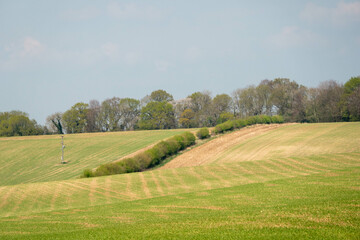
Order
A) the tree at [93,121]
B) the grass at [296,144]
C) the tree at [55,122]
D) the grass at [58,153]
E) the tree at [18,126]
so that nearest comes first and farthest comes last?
Answer: 1. the grass at [296,144]
2. the grass at [58,153]
3. the tree at [18,126]
4. the tree at [55,122]
5. the tree at [93,121]

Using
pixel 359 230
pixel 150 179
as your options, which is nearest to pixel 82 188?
pixel 150 179

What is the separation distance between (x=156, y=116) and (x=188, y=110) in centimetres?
1011

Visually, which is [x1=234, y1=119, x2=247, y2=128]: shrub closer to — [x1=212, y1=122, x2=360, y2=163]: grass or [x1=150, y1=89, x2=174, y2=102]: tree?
[x1=212, y1=122, x2=360, y2=163]: grass

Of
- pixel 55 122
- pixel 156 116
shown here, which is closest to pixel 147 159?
pixel 156 116

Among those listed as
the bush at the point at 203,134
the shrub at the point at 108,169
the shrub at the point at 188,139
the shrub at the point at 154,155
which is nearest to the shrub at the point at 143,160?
the shrub at the point at 154,155

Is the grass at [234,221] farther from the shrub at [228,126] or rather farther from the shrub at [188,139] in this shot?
the shrub at [228,126]

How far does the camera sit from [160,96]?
323ft

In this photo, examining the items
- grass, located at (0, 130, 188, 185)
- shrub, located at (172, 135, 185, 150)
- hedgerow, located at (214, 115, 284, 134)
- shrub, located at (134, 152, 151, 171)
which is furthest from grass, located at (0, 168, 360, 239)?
hedgerow, located at (214, 115, 284, 134)

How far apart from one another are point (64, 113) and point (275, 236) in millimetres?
86415

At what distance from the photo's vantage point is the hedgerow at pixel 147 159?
3809 centimetres

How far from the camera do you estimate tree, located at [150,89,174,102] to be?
97.6 m

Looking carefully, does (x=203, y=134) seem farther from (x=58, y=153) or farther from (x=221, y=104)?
(x=221, y=104)

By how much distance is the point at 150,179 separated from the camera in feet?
100

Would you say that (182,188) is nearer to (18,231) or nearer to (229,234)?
(18,231)
